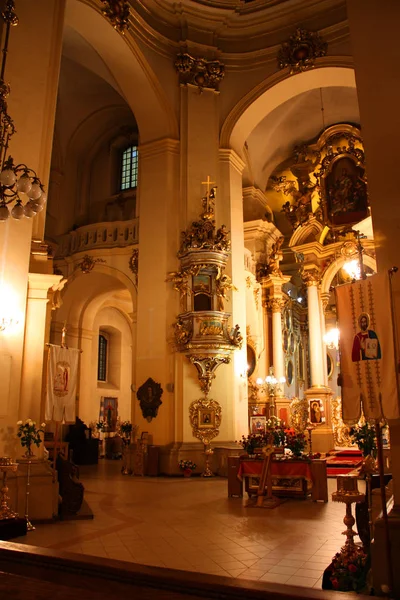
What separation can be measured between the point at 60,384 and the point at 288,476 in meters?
4.28

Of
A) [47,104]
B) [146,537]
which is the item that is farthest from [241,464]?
[47,104]

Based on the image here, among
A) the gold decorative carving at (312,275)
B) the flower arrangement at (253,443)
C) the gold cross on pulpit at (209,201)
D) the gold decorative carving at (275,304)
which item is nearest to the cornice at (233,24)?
the gold cross on pulpit at (209,201)

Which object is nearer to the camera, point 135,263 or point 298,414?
point 135,263

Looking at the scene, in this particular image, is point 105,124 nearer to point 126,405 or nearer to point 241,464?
point 126,405

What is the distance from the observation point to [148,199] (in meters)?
14.9

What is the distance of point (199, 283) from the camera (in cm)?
1364

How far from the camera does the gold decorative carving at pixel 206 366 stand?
13.2 meters

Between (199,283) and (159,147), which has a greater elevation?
(159,147)

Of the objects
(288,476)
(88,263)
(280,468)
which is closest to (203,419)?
(280,468)

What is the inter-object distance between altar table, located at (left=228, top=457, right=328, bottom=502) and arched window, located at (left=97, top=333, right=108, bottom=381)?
13510 mm

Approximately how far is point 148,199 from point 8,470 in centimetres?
965

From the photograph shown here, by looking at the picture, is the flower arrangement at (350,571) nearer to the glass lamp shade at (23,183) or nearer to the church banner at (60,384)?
the glass lamp shade at (23,183)

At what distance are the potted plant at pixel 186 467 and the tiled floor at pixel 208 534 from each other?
2577mm

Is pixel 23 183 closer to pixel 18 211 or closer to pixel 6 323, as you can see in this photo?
pixel 18 211
